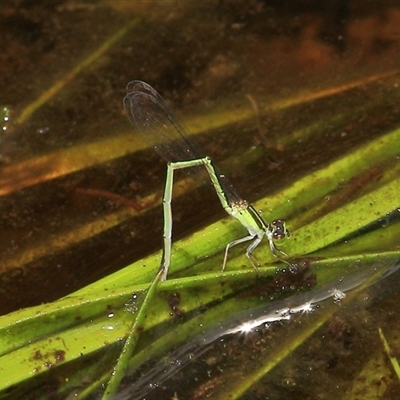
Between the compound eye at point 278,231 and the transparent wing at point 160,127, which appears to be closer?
the compound eye at point 278,231

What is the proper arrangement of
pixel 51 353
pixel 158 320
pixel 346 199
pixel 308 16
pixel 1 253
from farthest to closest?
1. pixel 308 16
2. pixel 1 253
3. pixel 346 199
4. pixel 158 320
5. pixel 51 353

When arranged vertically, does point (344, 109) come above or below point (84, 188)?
below

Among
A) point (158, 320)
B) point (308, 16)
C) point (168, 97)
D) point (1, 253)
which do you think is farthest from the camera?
point (308, 16)

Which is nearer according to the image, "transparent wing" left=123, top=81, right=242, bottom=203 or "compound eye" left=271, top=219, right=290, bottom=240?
"compound eye" left=271, top=219, right=290, bottom=240

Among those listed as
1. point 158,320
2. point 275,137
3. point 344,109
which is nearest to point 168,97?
point 275,137

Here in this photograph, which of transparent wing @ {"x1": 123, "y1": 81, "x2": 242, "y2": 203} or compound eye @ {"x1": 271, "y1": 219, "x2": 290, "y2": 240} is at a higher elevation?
transparent wing @ {"x1": 123, "y1": 81, "x2": 242, "y2": 203}

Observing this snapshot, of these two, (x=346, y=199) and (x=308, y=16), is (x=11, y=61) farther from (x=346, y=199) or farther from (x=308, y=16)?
(x=346, y=199)

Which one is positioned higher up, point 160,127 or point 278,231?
point 160,127

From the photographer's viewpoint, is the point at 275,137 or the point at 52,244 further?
the point at 275,137

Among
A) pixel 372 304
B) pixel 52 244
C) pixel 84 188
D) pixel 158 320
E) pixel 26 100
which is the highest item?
pixel 26 100

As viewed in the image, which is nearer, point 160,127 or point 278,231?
point 278,231

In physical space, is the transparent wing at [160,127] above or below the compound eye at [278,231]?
above
